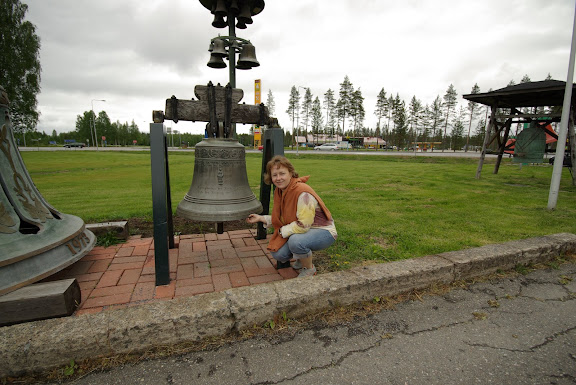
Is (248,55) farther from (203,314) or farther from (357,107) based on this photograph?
(357,107)

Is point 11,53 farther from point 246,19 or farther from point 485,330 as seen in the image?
point 485,330

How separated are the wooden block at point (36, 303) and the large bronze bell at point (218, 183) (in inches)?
41.1

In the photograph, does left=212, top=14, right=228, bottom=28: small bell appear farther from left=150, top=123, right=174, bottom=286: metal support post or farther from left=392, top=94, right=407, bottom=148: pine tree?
left=392, top=94, right=407, bottom=148: pine tree

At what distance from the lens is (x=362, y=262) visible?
3.08m

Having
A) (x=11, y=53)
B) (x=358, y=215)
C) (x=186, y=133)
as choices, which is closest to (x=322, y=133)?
(x=186, y=133)

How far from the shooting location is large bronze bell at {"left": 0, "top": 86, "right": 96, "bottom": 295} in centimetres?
220

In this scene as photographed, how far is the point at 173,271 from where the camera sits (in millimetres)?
2918

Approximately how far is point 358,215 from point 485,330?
2925 millimetres

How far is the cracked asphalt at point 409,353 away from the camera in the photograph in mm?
1687

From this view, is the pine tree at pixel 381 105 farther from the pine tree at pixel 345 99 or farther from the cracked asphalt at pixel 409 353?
the cracked asphalt at pixel 409 353

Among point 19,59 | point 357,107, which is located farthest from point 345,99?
point 19,59

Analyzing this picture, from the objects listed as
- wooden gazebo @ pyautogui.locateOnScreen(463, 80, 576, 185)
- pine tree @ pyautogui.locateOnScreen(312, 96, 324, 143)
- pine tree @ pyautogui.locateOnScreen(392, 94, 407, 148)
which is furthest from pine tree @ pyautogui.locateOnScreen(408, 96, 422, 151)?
wooden gazebo @ pyautogui.locateOnScreen(463, 80, 576, 185)

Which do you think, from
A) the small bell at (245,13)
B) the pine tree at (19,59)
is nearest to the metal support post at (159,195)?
the small bell at (245,13)

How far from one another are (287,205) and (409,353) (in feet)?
4.66
